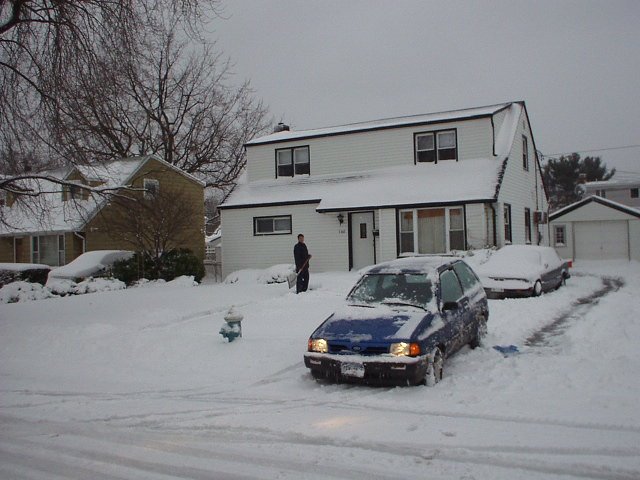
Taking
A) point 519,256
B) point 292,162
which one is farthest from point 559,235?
point 519,256

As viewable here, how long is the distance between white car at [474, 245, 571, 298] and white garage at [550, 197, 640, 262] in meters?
15.6

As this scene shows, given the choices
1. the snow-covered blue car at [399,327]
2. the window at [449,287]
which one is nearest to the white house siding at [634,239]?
the snow-covered blue car at [399,327]

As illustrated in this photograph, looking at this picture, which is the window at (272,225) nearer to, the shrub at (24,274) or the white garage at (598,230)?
the shrub at (24,274)

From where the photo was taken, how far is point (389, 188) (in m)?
22.3

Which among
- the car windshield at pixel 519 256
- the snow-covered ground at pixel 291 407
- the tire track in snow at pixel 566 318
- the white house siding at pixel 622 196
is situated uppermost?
the white house siding at pixel 622 196

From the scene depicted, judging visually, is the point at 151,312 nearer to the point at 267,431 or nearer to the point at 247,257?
the point at 267,431

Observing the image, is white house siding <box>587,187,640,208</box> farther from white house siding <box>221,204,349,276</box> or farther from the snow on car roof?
the snow on car roof

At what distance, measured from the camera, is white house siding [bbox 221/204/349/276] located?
2322cm

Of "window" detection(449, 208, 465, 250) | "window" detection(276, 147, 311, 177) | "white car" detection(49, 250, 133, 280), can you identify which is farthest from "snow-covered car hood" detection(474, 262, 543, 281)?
"white car" detection(49, 250, 133, 280)

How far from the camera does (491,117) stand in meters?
21.8

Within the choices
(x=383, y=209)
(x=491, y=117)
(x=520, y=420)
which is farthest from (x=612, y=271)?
(x=520, y=420)

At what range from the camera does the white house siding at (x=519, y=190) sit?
2167 cm

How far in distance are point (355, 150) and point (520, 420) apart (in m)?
19.4

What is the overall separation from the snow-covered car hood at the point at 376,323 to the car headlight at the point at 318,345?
0.23ft
